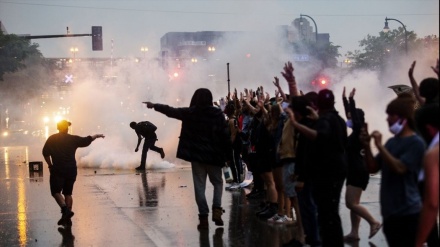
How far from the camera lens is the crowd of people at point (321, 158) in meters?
5.32

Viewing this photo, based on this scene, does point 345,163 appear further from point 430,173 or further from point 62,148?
point 62,148

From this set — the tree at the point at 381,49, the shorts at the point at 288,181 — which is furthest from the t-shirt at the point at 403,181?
the tree at the point at 381,49

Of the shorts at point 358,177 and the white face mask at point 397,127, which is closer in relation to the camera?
the white face mask at point 397,127

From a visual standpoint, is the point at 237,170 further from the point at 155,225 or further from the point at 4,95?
the point at 4,95

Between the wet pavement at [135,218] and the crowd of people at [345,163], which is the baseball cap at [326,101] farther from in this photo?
the wet pavement at [135,218]

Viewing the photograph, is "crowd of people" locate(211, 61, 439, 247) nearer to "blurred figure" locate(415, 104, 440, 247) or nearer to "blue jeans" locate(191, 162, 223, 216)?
"blurred figure" locate(415, 104, 440, 247)

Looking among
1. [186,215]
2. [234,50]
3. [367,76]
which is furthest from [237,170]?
[367,76]

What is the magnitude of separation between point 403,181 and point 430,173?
895 millimetres

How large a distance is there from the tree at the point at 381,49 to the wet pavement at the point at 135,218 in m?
43.7

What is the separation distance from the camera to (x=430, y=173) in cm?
452

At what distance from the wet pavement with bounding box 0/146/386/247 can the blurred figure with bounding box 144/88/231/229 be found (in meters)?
0.43

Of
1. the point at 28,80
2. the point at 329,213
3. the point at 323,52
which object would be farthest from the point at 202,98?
the point at 28,80

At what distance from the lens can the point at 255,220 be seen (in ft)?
35.2

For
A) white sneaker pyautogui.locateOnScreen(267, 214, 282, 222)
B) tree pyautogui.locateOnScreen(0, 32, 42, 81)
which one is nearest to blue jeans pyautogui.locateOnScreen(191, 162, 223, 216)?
white sneaker pyautogui.locateOnScreen(267, 214, 282, 222)
